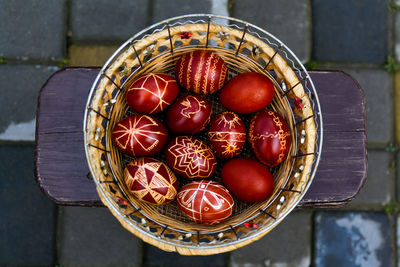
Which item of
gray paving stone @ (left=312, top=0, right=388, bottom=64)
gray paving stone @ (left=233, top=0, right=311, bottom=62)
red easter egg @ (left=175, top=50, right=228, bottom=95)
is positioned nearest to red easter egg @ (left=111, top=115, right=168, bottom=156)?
red easter egg @ (left=175, top=50, right=228, bottom=95)

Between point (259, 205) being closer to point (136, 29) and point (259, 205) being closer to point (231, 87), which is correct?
point (231, 87)

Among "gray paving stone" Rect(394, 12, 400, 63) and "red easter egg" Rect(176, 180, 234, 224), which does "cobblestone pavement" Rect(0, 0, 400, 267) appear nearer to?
"gray paving stone" Rect(394, 12, 400, 63)

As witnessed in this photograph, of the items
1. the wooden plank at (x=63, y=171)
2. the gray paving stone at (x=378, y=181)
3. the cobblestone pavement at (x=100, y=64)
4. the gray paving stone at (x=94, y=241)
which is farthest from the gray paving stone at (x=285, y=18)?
the gray paving stone at (x=94, y=241)

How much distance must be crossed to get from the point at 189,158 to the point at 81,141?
0.35 m

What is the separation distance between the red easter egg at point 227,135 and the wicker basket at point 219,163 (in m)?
0.08

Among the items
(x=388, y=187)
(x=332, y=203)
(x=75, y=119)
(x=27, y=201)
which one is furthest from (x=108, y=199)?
(x=388, y=187)

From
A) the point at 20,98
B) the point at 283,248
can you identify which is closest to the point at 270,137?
the point at 283,248

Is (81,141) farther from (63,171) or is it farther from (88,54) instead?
(88,54)

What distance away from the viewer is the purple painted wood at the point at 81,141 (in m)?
1.03

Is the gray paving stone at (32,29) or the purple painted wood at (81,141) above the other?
the gray paving stone at (32,29)

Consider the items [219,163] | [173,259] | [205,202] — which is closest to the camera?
[205,202]

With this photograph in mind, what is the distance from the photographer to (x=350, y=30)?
1478mm

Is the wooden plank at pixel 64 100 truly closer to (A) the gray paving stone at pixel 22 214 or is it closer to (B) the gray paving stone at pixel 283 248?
(A) the gray paving stone at pixel 22 214

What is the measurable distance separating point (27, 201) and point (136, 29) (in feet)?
2.65
